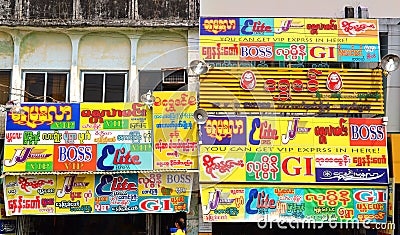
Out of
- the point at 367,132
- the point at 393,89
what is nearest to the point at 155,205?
the point at 367,132

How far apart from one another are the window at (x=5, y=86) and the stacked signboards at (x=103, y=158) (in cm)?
132

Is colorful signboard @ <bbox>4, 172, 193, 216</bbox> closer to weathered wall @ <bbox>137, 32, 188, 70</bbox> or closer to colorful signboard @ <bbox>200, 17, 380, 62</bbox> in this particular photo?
weathered wall @ <bbox>137, 32, 188, 70</bbox>

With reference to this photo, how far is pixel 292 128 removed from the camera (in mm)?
13695

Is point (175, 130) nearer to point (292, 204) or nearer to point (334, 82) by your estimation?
point (292, 204)

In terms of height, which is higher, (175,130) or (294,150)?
(175,130)

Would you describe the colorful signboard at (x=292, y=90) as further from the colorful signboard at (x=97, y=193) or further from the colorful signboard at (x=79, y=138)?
the colorful signboard at (x=97, y=193)

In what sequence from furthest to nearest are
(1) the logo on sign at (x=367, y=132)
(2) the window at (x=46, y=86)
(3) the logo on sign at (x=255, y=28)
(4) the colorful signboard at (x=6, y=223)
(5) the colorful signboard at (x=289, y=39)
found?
(2) the window at (x=46, y=86)
(4) the colorful signboard at (x=6, y=223)
(3) the logo on sign at (x=255, y=28)
(5) the colorful signboard at (x=289, y=39)
(1) the logo on sign at (x=367, y=132)

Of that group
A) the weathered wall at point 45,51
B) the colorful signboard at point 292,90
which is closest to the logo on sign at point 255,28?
the colorful signboard at point 292,90

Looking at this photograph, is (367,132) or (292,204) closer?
(292,204)

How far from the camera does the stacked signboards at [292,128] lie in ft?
44.2

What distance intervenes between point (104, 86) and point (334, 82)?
6115 millimetres

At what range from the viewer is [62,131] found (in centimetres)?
1397

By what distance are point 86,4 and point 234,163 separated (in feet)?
19.8

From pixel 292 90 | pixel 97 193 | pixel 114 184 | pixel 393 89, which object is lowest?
pixel 97 193
